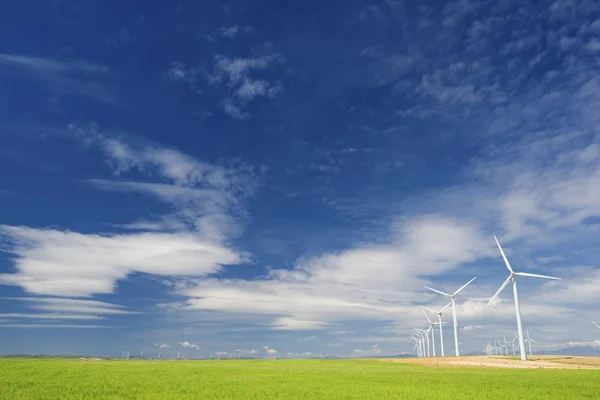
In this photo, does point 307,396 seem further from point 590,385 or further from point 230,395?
point 590,385

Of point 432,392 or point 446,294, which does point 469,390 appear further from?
point 446,294

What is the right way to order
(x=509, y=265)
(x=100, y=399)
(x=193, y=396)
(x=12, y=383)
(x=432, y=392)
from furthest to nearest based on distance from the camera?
(x=509, y=265)
(x=12, y=383)
(x=432, y=392)
(x=193, y=396)
(x=100, y=399)

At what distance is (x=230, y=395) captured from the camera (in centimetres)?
3859

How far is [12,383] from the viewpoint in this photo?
46.5 meters

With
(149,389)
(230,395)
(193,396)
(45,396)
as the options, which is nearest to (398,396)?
(230,395)

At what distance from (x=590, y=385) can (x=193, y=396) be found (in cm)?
4184

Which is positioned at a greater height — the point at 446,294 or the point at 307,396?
the point at 446,294

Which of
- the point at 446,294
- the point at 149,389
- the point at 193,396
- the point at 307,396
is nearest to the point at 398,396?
the point at 307,396

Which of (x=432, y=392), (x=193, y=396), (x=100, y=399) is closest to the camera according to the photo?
(x=100, y=399)

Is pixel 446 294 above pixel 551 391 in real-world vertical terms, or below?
above

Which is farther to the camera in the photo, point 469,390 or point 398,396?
point 469,390

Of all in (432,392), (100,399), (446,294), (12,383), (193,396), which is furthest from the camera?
(446,294)

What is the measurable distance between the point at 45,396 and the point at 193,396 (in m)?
11.4

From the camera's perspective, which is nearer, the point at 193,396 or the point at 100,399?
the point at 100,399
